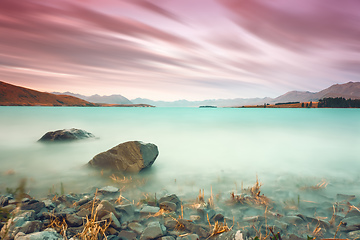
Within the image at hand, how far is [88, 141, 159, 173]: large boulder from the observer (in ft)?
29.5

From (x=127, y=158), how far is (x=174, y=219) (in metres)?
4.88

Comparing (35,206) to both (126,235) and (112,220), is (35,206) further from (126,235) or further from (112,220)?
(126,235)

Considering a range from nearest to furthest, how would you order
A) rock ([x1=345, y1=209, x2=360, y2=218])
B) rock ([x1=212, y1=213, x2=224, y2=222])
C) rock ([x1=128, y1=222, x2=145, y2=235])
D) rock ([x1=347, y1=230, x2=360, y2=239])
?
rock ([x1=347, y1=230, x2=360, y2=239]) → rock ([x1=128, y1=222, x2=145, y2=235]) → rock ([x1=212, y1=213, x2=224, y2=222]) → rock ([x1=345, y1=209, x2=360, y2=218])

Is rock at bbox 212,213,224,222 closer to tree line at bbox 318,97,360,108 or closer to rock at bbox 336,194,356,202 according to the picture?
rock at bbox 336,194,356,202

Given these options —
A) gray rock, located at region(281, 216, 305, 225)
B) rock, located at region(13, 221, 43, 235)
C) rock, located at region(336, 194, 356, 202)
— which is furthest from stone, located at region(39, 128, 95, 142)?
rock, located at region(336, 194, 356, 202)

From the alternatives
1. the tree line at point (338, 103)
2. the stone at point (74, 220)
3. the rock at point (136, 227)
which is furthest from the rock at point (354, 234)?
the tree line at point (338, 103)

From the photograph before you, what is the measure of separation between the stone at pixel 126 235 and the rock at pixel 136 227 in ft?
0.74

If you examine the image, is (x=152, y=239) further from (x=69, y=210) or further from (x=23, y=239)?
(x=69, y=210)

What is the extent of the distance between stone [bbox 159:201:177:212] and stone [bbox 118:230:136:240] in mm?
1390

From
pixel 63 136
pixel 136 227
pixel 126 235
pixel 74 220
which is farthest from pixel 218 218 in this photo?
pixel 63 136

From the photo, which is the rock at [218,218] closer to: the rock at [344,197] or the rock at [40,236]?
the rock at [40,236]

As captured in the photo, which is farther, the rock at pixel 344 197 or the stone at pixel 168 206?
the rock at pixel 344 197

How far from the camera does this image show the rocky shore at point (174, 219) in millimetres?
4141

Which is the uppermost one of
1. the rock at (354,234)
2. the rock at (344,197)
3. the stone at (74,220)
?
the stone at (74,220)
